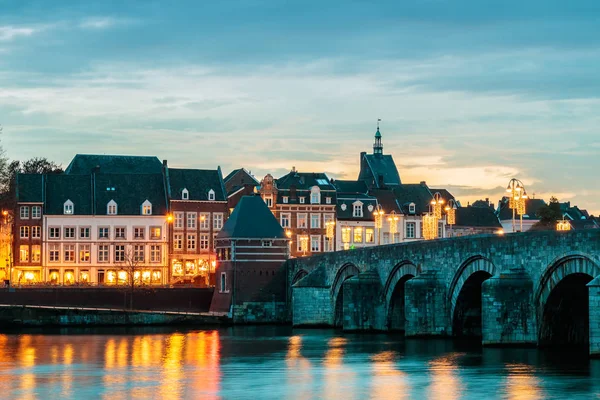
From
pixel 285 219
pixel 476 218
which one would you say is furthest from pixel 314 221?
pixel 476 218

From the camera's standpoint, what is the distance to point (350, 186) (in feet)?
452

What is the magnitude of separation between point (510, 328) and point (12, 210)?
6613cm

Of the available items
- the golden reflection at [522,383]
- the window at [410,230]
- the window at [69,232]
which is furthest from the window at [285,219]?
the golden reflection at [522,383]

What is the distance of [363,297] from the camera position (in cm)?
7556

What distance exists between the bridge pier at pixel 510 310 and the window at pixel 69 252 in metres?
64.1

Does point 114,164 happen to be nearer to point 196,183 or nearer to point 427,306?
point 196,183

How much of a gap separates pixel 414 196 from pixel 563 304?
80.5m

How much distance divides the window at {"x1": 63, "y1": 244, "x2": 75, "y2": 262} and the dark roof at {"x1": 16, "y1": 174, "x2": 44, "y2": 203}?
14.8 feet

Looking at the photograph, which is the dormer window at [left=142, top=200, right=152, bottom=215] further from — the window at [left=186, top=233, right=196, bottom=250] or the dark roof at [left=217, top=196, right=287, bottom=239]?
the dark roof at [left=217, top=196, right=287, bottom=239]

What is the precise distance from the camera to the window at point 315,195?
126562 mm

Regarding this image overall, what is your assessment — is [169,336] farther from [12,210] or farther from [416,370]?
[12,210]

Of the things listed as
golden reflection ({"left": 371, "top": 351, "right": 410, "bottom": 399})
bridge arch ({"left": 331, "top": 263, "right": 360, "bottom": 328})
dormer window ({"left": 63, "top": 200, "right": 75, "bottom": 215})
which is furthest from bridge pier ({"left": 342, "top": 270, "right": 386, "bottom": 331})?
dormer window ({"left": 63, "top": 200, "right": 75, "bottom": 215})

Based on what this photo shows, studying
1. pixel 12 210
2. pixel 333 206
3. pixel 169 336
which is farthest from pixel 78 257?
pixel 169 336

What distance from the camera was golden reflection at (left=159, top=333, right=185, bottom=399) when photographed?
45.0 metres
